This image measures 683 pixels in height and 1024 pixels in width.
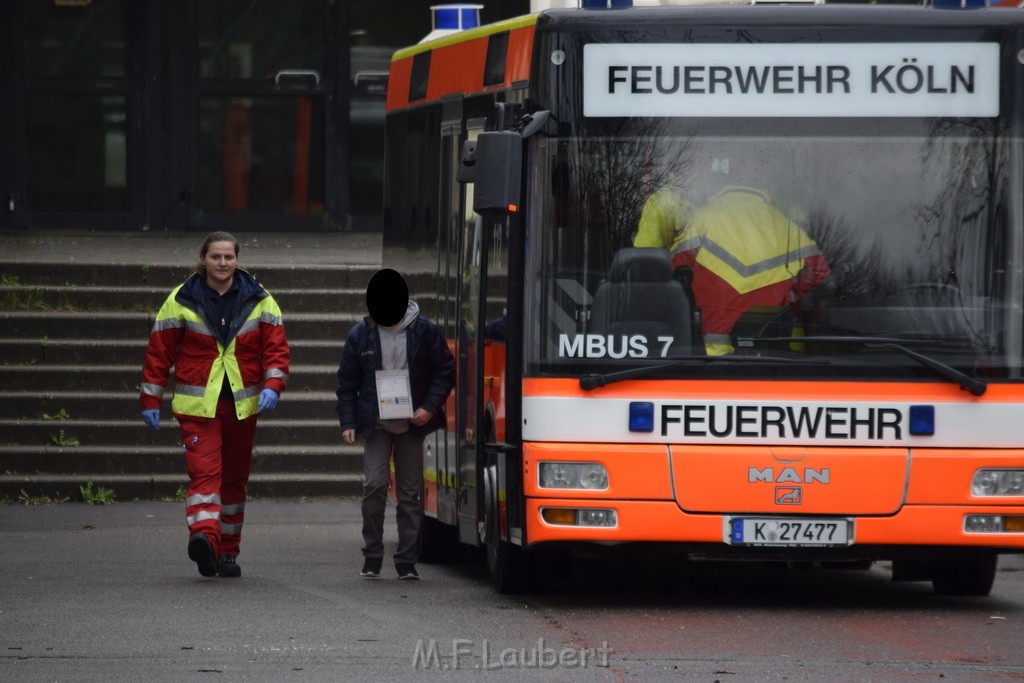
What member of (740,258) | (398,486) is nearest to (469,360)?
(398,486)

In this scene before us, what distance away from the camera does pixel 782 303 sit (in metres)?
9.55

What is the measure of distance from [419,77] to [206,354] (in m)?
2.20

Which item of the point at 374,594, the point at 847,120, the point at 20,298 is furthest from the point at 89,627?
the point at 20,298

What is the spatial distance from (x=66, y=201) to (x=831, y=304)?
13657mm

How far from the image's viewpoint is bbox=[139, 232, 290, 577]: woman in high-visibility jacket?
36.2 ft

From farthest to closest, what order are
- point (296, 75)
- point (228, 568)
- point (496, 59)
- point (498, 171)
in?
point (296, 75), point (228, 568), point (496, 59), point (498, 171)

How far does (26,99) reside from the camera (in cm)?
2172

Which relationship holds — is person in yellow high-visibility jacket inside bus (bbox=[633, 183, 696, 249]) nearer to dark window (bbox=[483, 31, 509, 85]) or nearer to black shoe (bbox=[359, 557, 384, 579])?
dark window (bbox=[483, 31, 509, 85])

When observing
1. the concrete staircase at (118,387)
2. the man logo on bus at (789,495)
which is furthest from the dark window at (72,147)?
the man logo on bus at (789,495)

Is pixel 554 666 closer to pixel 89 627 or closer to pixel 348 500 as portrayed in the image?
pixel 89 627

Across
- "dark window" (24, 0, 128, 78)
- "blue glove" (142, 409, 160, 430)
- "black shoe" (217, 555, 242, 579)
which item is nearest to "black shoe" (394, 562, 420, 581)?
"black shoe" (217, 555, 242, 579)

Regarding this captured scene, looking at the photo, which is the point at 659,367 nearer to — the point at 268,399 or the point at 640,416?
the point at 640,416

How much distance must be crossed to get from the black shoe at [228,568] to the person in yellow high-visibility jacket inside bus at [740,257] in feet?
10.1

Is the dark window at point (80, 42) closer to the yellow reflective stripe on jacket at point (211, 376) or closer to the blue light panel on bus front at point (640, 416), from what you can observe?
the yellow reflective stripe on jacket at point (211, 376)
